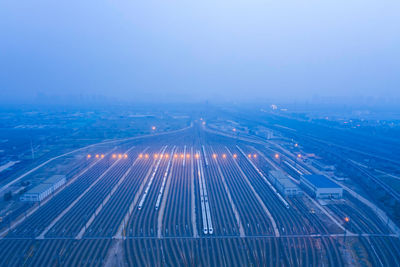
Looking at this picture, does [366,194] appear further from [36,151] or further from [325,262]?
[36,151]

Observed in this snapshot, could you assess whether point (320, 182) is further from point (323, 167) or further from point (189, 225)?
point (189, 225)

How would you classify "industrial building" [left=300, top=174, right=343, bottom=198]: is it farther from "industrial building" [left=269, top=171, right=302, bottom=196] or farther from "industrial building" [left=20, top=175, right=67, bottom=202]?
"industrial building" [left=20, top=175, right=67, bottom=202]

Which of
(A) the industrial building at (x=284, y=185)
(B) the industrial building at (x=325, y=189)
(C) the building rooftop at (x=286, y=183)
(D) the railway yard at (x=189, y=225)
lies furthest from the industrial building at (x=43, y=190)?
(B) the industrial building at (x=325, y=189)

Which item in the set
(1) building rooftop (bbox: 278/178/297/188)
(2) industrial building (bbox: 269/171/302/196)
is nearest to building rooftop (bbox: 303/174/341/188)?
(2) industrial building (bbox: 269/171/302/196)

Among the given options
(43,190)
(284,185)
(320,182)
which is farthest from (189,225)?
(43,190)

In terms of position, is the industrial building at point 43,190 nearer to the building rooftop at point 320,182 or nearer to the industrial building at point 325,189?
the industrial building at point 325,189
